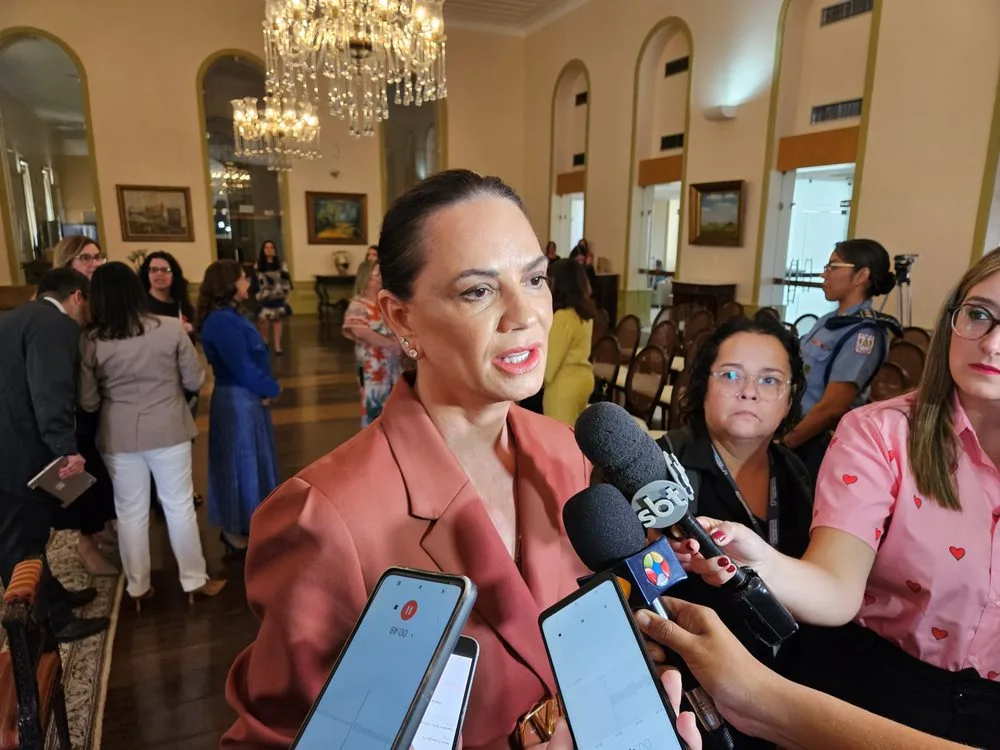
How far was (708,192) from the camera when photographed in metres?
7.75

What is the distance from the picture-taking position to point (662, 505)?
2.56 ft

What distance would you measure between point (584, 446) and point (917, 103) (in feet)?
20.2

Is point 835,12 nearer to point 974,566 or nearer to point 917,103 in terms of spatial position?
point 917,103

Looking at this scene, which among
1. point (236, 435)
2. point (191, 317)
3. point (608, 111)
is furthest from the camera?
point (608, 111)

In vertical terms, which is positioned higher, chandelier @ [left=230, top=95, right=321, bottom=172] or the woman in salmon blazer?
chandelier @ [left=230, top=95, right=321, bottom=172]

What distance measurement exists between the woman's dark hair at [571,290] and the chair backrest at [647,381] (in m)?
0.73

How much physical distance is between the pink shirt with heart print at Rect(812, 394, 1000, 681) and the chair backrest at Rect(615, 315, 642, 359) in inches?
159

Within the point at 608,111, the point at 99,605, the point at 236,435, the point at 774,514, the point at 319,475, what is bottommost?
the point at 99,605

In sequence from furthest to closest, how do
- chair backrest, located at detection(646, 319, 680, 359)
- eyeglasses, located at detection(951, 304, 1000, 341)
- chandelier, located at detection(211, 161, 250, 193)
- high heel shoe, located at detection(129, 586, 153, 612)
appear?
chandelier, located at detection(211, 161, 250, 193)
chair backrest, located at detection(646, 319, 680, 359)
high heel shoe, located at detection(129, 586, 153, 612)
eyeglasses, located at detection(951, 304, 1000, 341)

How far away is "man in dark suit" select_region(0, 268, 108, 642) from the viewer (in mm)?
2350

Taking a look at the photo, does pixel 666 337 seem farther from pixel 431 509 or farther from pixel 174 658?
pixel 431 509

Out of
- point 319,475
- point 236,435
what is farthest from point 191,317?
point 319,475

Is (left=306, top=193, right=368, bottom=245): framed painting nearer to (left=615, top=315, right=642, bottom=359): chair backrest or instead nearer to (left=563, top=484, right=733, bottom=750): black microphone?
(left=615, top=315, right=642, bottom=359): chair backrest

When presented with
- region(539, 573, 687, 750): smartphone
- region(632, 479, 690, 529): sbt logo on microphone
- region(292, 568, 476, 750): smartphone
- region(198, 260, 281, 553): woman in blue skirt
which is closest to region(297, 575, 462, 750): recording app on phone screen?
region(292, 568, 476, 750): smartphone
